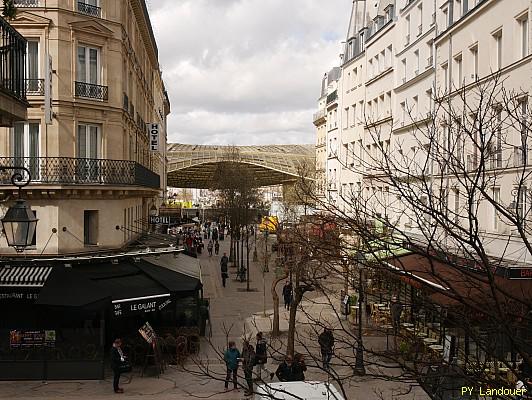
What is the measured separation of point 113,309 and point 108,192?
488 centimetres

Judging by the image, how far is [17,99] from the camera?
910 centimetres

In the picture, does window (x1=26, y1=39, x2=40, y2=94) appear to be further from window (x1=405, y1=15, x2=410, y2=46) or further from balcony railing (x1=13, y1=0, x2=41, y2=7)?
window (x1=405, y1=15, x2=410, y2=46)

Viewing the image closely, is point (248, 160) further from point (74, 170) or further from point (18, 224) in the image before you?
point (18, 224)

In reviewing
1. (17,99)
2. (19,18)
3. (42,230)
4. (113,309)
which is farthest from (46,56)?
(17,99)

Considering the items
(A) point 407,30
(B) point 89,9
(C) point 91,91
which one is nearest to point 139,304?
(C) point 91,91

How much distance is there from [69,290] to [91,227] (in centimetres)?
396

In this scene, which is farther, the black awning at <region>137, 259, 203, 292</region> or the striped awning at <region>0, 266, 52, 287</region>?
the black awning at <region>137, 259, 203, 292</region>

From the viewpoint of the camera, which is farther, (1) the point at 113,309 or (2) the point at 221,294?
(2) the point at 221,294

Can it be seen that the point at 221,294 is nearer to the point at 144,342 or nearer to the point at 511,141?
the point at 144,342

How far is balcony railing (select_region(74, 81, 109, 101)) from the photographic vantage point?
21547mm

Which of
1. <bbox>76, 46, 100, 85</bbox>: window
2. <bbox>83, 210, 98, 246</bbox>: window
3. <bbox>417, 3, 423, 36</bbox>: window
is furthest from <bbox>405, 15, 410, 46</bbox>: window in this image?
<bbox>83, 210, 98, 246</bbox>: window

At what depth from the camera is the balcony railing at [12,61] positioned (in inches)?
357

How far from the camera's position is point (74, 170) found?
2097 centimetres

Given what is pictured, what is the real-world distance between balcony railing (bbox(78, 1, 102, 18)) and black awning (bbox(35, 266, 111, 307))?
27.7 ft
